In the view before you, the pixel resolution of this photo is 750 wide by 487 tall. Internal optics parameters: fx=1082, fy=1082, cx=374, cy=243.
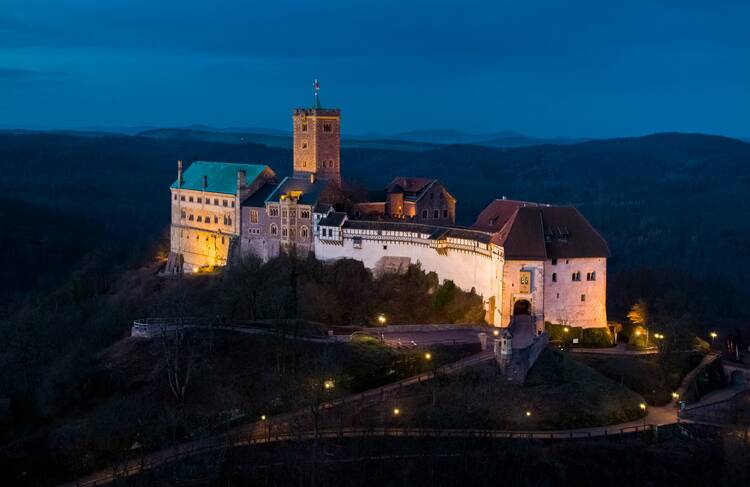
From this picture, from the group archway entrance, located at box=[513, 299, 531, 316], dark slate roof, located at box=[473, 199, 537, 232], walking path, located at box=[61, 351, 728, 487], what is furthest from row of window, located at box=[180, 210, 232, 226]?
walking path, located at box=[61, 351, 728, 487]

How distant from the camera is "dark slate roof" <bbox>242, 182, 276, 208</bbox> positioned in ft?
273

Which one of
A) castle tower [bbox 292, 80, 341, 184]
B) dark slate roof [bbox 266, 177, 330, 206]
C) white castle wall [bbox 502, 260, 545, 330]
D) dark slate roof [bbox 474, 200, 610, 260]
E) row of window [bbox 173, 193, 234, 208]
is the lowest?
white castle wall [bbox 502, 260, 545, 330]

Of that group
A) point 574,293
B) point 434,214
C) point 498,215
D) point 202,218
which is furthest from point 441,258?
point 202,218

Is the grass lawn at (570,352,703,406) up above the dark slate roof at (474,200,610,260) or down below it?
below

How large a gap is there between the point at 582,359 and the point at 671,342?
19.6 feet

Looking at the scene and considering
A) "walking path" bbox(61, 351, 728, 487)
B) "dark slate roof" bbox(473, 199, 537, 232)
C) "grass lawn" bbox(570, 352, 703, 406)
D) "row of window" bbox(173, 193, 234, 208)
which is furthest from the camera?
"row of window" bbox(173, 193, 234, 208)

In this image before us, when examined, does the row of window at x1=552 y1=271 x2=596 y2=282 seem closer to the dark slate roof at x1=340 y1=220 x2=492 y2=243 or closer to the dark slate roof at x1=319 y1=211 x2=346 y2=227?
the dark slate roof at x1=340 y1=220 x2=492 y2=243

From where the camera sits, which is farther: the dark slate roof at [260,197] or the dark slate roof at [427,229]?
the dark slate roof at [260,197]

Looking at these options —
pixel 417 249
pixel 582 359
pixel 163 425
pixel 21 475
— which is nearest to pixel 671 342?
pixel 582 359

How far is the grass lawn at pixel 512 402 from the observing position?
177ft

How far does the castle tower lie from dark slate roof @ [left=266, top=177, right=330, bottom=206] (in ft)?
5.54

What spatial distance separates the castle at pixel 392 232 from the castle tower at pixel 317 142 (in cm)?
8

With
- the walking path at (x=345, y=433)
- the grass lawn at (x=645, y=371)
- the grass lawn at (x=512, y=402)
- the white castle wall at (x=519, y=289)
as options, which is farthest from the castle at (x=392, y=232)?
the walking path at (x=345, y=433)

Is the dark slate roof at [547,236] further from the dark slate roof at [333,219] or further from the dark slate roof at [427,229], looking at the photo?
the dark slate roof at [333,219]
